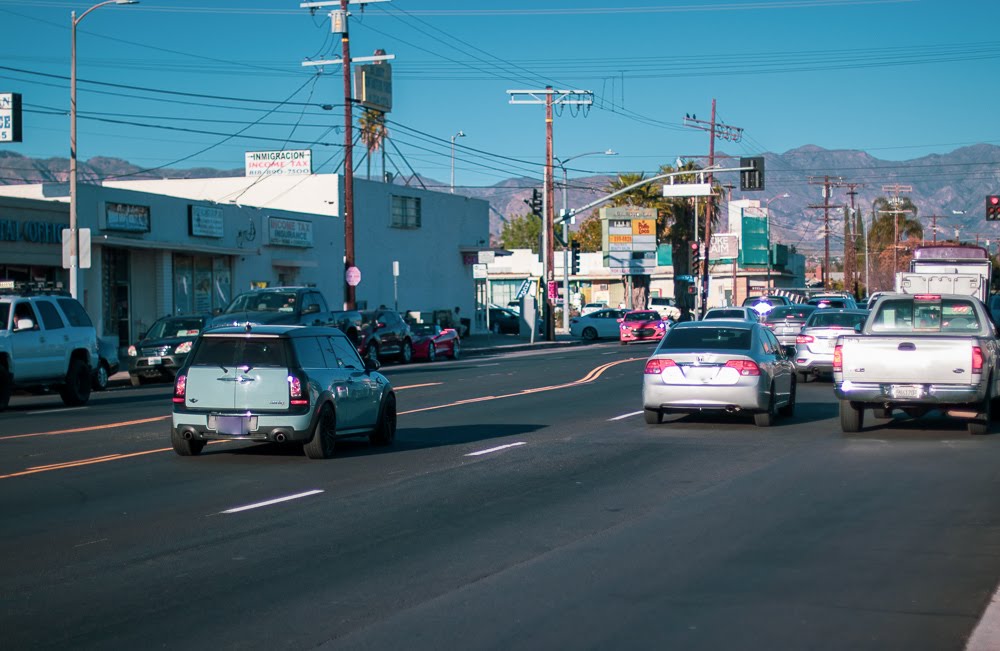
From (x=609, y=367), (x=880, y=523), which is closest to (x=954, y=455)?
(x=880, y=523)

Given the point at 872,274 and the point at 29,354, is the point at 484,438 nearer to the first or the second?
the point at 29,354

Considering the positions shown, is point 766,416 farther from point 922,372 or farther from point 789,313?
point 789,313

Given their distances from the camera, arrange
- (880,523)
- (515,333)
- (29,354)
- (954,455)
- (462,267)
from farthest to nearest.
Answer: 1. (515,333)
2. (462,267)
3. (29,354)
4. (954,455)
5. (880,523)

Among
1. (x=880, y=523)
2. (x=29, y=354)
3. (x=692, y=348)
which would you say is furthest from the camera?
(x=29, y=354)

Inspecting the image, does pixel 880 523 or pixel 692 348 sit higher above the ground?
pixel 692 348

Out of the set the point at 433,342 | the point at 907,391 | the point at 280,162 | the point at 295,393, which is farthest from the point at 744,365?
the point at 280,162

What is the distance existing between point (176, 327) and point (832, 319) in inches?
658

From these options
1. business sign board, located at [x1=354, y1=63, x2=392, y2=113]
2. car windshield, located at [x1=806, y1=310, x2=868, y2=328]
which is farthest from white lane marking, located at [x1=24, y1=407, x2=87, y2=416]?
business sign board, located at [x1=354, y1=63, x2=392, y2=113]

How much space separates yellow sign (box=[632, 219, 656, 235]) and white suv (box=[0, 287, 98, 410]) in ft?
201

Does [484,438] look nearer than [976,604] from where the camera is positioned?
No

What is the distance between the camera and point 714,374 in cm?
1803

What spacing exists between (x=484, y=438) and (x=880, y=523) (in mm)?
7519

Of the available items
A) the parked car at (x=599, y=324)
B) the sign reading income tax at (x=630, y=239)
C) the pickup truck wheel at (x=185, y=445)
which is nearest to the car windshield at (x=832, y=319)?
the pickup truck wheel at (x=185, y=445)

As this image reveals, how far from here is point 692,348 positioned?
728 inches
